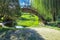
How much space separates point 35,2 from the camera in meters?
11.0

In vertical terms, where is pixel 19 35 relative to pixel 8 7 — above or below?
below

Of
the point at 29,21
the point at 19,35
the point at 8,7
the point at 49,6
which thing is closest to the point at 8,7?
the point at 8,7

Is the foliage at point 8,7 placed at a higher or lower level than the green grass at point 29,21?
higher

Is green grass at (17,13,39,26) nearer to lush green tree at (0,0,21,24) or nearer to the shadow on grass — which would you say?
lush green tree at (0,0,21,24)

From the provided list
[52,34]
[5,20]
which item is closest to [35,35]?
[52,34]

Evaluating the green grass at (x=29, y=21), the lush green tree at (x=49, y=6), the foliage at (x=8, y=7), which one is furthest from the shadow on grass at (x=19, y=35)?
A: the green grass at (x=29, y=21)

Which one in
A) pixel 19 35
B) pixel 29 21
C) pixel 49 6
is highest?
pixel 49 6

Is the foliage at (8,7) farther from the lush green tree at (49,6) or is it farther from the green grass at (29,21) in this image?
the green grass at (29,21)

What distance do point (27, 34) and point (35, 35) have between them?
0.35m

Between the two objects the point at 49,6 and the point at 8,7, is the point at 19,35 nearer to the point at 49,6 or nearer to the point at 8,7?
the point at 8,7

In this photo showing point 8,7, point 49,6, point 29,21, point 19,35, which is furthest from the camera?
point 29,21

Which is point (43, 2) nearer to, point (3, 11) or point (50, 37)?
point (3, 11)

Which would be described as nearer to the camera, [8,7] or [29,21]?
[8,7]

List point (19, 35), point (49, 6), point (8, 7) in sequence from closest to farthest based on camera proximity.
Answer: point (19, 35) < point (8, 7) < point (49, 6)
